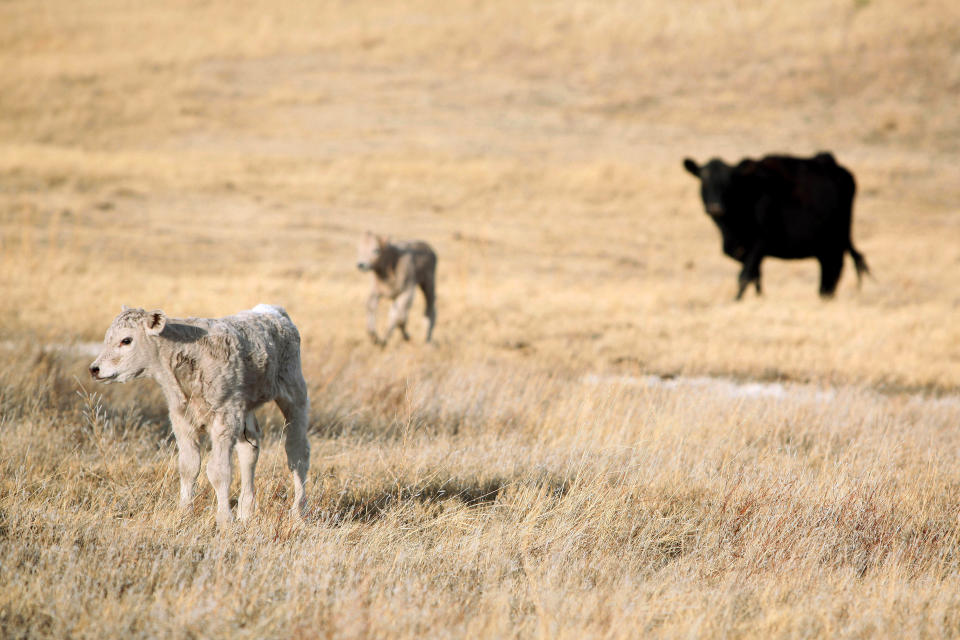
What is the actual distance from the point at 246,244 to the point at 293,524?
1575 centimetres

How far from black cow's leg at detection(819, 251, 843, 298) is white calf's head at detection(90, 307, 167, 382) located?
14590 millimetres

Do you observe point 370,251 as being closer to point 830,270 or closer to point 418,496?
point 418,496

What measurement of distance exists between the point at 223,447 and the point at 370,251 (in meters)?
7.88

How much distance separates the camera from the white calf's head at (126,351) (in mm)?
4203

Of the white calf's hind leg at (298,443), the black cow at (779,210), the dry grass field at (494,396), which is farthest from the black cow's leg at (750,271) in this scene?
the white calf's hind leg at (298,443)

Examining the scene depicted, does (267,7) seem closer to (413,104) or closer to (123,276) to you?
(413,104)

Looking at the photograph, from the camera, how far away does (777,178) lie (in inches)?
632

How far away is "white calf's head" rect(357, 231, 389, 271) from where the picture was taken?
39.1ft

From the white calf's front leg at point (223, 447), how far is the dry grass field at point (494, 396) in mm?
242

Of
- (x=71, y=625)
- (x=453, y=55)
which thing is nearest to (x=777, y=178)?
(x=71, y=625)

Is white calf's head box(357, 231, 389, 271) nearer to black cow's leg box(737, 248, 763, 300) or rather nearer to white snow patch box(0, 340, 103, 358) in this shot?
white snow patch box(0, 340, 103, 358)

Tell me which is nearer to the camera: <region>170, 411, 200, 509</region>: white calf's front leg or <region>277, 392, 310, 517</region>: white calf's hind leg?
<region>170, 411, 200, 509</region>: white calf's front leg

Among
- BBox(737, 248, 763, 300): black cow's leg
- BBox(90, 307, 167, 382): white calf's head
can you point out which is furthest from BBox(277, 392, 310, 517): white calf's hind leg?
BBox(737, 248, 763, 300): black cow's leg

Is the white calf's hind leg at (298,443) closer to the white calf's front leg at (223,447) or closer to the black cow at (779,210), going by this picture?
the white calf's front leg at (223,447)
